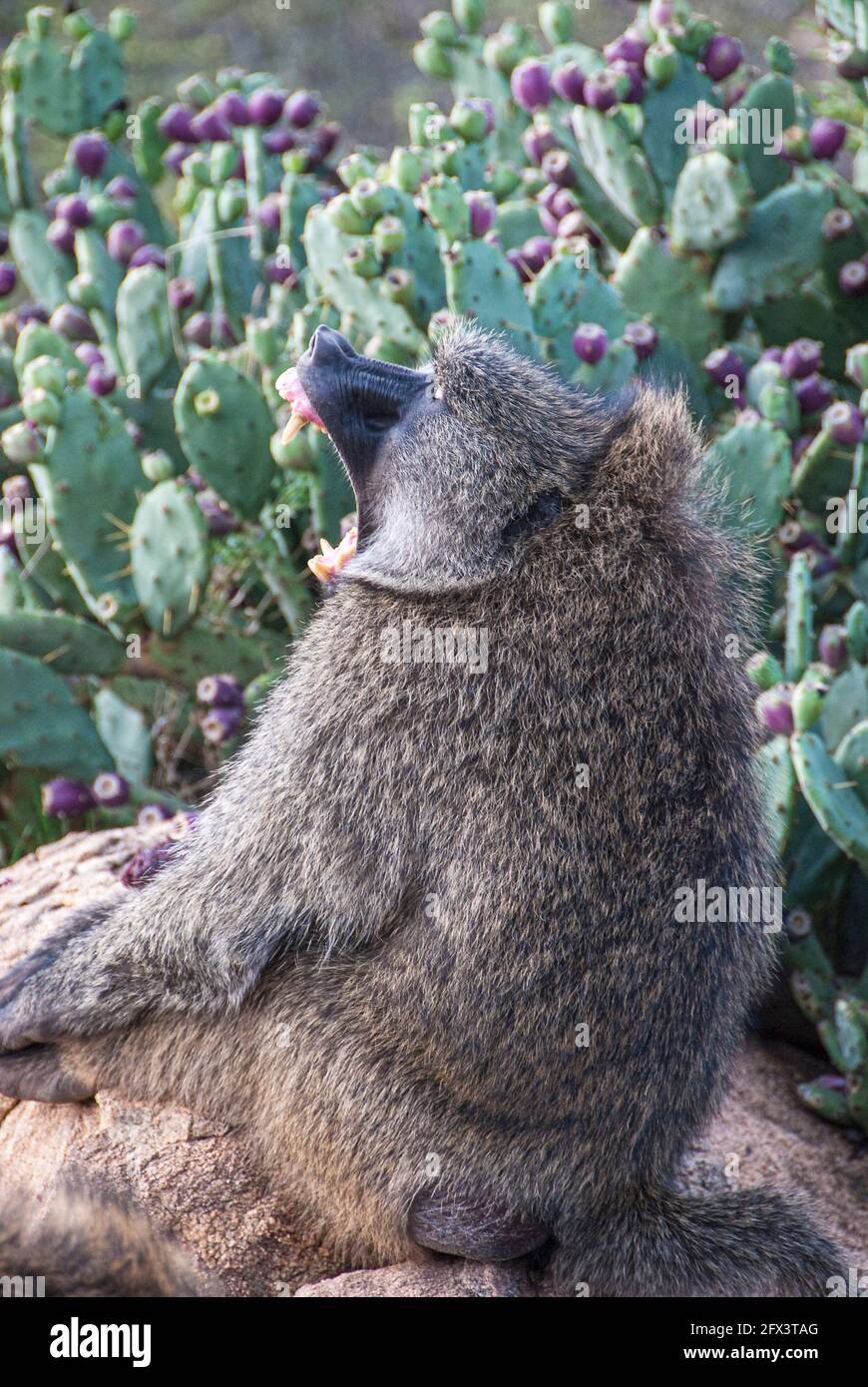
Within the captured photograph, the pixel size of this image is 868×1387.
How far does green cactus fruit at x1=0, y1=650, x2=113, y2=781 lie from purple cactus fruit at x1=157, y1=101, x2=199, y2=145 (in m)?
2.96

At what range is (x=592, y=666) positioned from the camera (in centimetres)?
269

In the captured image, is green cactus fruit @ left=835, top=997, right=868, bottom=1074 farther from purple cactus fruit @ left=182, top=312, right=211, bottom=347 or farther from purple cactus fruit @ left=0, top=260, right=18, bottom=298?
purple cactus fruit @ left=0, top=260, right=18, bottom=298

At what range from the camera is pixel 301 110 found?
604 cm

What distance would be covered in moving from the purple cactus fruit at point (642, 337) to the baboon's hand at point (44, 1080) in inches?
120

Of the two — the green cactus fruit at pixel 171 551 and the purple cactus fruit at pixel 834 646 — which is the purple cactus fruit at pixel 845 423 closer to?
the purple cactus fruit at pixel 834 646

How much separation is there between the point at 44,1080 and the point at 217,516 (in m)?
2.48

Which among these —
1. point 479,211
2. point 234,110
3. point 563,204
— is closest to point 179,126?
point 234,110

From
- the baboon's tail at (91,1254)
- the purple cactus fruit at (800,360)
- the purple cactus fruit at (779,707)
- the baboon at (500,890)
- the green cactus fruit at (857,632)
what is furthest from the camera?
the purple cactus fruit at (800,360)

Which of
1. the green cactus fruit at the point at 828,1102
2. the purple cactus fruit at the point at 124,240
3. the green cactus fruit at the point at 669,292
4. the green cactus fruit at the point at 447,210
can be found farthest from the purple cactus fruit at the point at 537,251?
the green cactus fruit at the point at 828,1102

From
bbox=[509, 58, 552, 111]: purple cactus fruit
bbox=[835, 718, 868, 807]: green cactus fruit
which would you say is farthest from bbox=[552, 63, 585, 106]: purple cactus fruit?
Result: bbox=[835, 718, 868, 807]: green cactus fruit

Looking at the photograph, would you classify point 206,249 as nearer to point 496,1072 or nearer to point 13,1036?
point 13,1036

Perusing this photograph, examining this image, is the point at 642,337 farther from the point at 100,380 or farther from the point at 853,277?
the point at 100,380

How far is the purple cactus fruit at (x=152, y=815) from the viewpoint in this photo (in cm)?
433

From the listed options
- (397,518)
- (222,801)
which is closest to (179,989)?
(222,801)
